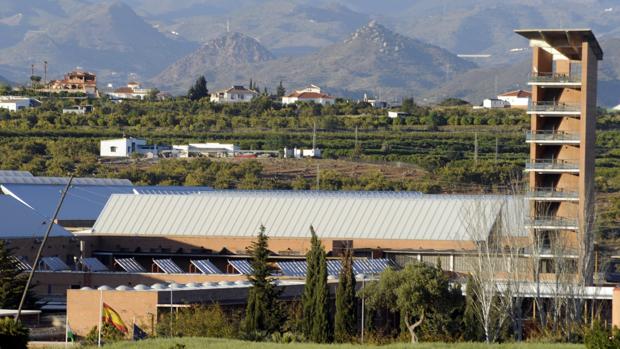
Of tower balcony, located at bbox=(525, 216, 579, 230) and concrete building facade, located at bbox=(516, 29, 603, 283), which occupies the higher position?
concrete building facade, located at bbox=(516, 29, 603, 283)

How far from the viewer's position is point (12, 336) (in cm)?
4966

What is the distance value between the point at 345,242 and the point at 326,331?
69.3 feet

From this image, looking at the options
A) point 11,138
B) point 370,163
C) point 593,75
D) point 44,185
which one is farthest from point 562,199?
point 11,138

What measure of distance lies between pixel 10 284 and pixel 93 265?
14.7 metres

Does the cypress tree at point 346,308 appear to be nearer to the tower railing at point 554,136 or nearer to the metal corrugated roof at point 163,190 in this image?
the tower railing at point 554,136

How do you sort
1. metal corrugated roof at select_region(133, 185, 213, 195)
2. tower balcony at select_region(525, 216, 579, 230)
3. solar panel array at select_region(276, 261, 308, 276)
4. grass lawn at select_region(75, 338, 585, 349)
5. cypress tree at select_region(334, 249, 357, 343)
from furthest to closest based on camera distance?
1. metal corrugated roof at select_region(133, 185, 213, 195)
2. solar panel array at select_region(276, 261, 308, 276)
3. tower balcony at select_region(525, 216, 579, 230)
4. cypress tree at select_region(334, 249, 357, 343)
5. grass lawn at select_region(75, 338, 585, 349)

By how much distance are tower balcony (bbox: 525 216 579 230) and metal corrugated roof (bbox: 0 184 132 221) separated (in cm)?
2719

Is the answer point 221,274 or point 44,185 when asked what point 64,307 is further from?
point 44,185

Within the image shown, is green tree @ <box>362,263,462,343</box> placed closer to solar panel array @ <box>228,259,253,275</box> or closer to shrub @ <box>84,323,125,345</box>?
shrub @ <box>84,323,125,345</box>

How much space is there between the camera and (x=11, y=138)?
502ft

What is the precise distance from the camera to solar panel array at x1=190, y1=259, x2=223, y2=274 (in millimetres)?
81000

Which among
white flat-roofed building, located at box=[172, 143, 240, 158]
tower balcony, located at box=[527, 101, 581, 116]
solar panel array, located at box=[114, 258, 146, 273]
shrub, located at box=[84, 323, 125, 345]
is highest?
tower balcony, located at box=[527, 101, 581, 116]

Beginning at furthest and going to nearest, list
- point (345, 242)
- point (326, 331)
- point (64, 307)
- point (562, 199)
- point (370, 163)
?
1. point (370, 163)
2. point (345, 242)
3. point (562, 199)
4. point (64, 307)
5. point (326, 331)

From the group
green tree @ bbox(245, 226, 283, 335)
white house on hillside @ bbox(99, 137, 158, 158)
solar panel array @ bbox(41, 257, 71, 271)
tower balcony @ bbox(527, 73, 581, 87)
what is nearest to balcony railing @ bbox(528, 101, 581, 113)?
tower balcony @ bbox(527, 73, 581, 87)
